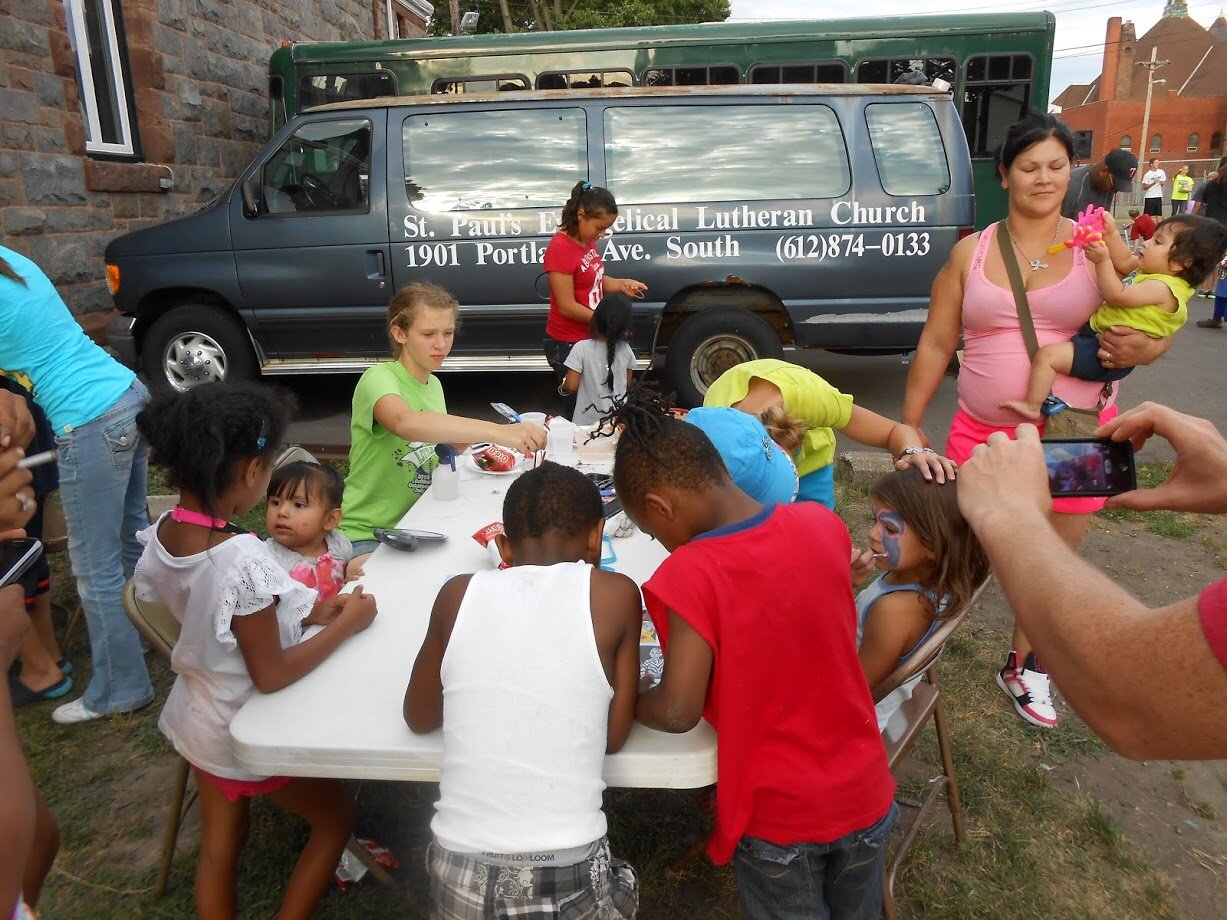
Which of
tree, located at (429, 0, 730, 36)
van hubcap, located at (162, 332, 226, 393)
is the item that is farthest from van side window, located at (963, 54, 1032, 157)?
tree, located at (429, 0, 730, 36)

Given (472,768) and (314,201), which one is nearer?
(472,768)

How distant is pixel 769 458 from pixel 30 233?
6.50m

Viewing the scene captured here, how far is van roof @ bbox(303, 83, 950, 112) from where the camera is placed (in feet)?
18.8

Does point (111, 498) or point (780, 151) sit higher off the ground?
point (780, 151)

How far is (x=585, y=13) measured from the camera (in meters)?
22.7

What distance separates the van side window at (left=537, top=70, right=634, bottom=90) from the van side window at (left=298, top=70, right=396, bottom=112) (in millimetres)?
1610

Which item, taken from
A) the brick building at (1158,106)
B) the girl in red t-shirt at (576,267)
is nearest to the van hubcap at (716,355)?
the girl in red t-shirt at (576,267)

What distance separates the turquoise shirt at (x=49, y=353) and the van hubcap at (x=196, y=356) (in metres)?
3.48

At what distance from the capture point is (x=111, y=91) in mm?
7398

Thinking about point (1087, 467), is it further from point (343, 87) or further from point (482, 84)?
point (343, 87)

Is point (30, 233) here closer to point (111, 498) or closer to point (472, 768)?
point (111, 498)

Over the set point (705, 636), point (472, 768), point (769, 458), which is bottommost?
point (472, 768)

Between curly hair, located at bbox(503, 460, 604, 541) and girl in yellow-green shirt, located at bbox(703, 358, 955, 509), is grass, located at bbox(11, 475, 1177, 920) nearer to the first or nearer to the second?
girl in yellow-green shirt, located at bbox(703, 358, 955, 509)

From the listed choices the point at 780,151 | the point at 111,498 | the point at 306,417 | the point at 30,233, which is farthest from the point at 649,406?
the point at 30,233
